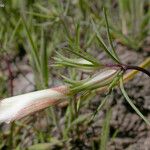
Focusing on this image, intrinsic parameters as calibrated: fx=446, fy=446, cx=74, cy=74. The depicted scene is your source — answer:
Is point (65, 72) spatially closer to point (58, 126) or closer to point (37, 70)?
point (37, 70)

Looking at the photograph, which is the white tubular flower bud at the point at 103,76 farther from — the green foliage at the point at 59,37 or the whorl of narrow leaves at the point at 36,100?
the green foliage at the point at 59,37

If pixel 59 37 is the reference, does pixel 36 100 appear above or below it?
below

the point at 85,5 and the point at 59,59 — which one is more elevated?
the point at 85,5

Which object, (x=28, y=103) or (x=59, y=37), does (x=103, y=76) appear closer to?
(x=28, y=103)

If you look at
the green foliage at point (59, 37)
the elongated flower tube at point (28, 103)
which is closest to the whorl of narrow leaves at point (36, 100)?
the elongated flower tube at point (28, 103)

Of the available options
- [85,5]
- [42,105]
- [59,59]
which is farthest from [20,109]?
[85,5]

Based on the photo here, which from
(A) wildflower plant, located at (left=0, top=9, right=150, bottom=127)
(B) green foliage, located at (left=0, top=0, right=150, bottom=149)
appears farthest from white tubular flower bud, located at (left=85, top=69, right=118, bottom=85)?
(B) green foliage, located at (left=0, top=0, right=150, bottom=149)

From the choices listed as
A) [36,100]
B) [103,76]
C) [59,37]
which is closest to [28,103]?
[36,100]

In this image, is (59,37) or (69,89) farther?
(59,37)
